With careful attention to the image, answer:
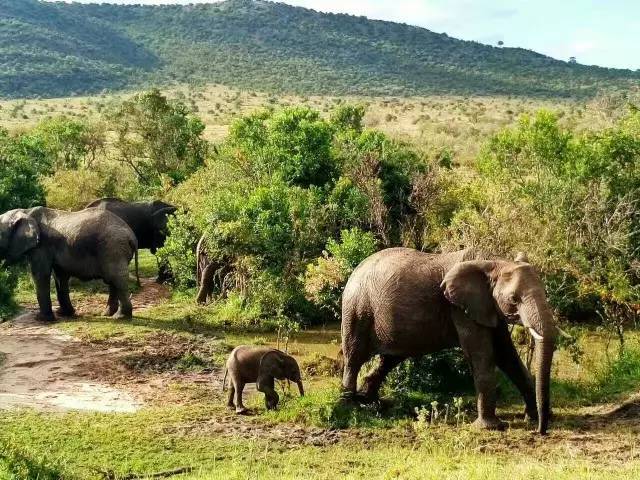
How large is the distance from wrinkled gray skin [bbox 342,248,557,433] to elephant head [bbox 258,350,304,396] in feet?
2.70

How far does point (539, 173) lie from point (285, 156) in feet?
22.1

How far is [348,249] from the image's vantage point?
16047mm

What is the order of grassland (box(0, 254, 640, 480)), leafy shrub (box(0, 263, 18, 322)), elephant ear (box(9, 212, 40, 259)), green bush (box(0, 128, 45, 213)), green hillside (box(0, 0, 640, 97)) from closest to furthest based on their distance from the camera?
grassland (box(0, 254, 640, 480))
leafy shrub (box(0, 263, 18, 322))
elephant ear (box(9, 212, 40, 259))
green bush (box(0, 128, 45, 213))
green hillside (box(0, 0, 640, 97))

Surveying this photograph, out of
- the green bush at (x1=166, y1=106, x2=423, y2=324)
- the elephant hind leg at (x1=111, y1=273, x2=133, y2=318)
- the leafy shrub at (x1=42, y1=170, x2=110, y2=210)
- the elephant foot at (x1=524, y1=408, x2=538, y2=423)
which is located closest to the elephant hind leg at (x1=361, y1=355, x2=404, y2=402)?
the elephant foot at (x1=524, y1=408, x2=538, y2=423)

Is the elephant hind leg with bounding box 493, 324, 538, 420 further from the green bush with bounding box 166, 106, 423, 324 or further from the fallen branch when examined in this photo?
the fallen branch

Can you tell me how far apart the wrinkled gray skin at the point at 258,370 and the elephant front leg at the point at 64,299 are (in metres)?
8.66

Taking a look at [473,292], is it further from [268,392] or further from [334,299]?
[334,299]

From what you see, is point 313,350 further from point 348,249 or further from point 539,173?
point 539,173

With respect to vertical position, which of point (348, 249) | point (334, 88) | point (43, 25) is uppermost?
point (43, 25)

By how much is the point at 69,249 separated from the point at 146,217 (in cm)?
603

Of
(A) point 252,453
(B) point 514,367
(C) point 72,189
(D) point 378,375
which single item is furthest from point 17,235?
(B) point 514,367

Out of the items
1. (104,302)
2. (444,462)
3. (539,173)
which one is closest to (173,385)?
(444,462)

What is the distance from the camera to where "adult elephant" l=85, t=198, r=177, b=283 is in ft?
80.8

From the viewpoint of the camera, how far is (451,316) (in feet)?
38.2
